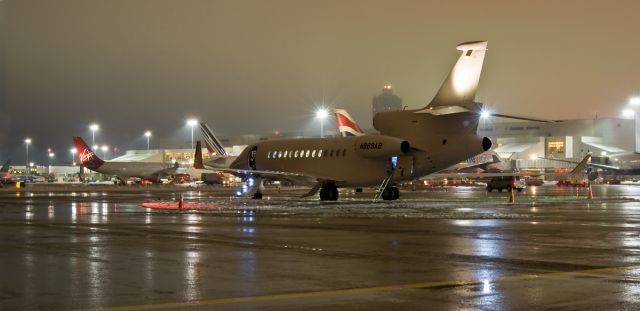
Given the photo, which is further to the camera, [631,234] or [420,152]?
[420,152]

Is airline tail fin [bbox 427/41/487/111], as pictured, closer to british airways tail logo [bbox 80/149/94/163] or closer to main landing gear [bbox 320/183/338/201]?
main landing gear [bbox 320/183/338/201]

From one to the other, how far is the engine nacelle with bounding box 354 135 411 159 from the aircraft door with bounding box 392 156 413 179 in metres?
0.66

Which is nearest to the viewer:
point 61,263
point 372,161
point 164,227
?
point 61,263

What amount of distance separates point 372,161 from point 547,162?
324ft

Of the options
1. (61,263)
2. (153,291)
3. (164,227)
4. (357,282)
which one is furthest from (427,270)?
(164,227)

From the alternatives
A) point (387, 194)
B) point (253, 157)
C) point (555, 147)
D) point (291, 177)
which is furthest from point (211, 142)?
point (555, 147)

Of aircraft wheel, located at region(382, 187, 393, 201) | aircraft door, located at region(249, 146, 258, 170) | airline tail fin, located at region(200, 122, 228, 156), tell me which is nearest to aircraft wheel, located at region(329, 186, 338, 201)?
aircraft wheel, located at region(382, 187, 393, 201)

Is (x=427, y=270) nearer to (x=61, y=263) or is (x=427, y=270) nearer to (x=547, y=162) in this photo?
(x=61, y=263)

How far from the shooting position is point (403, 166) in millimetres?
40844

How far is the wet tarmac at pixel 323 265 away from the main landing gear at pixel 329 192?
20.3 meters

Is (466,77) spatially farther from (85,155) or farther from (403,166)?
(85,155)

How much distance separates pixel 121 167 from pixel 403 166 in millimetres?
77260

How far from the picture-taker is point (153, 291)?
1085 cm

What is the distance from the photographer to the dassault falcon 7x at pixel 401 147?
126ft
